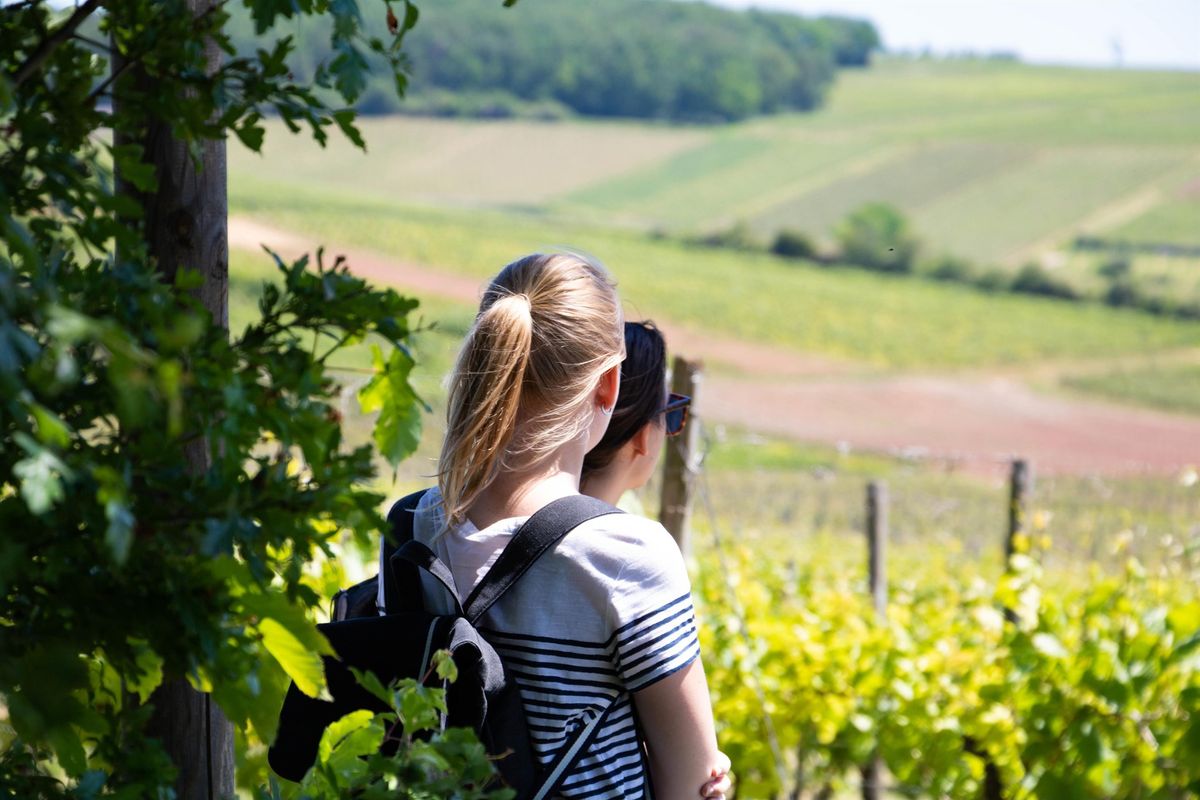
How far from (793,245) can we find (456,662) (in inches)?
2366

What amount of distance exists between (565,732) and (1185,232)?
64642 mm

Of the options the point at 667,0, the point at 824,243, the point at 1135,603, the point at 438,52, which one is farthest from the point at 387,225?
the point at 667,0

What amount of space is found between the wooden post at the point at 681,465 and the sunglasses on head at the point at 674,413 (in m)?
1.58

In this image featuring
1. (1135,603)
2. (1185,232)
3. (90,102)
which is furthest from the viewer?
(1185,232)

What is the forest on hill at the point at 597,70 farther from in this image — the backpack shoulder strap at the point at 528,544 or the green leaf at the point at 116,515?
the green leaf at the point at 116,515

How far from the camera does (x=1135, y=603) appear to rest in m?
3.75

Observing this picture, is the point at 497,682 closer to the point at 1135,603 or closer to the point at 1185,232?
the point at 1135,603

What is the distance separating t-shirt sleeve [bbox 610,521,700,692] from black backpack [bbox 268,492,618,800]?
2.7 inches

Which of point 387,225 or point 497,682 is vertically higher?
point 497,682

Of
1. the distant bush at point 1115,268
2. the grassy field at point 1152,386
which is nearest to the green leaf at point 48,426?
the grassy field at point 1152,386

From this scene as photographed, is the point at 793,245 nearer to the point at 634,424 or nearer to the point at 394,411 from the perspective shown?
the point at 634,424

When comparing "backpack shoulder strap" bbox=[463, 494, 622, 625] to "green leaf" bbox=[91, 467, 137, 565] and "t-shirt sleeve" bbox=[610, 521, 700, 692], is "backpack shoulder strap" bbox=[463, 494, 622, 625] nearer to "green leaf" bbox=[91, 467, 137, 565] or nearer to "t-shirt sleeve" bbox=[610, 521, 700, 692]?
"t-shirt sleeve" bbox=[610, 521, 700, 692]

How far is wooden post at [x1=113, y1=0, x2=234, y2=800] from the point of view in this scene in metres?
1.50

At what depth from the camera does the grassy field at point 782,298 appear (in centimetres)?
4791
